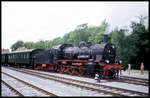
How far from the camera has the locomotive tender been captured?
13750 millimetres

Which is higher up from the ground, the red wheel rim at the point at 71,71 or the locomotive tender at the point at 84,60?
the locomotive tender at the point at 84,60

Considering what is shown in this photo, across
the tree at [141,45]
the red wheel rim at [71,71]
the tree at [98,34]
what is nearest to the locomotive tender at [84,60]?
the red wheel rim at [71,71]

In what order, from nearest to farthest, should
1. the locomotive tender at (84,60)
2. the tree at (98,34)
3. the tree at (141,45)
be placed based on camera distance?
the locomotive tender at (84,60), the tree at (141,45), the tree at (98,34)

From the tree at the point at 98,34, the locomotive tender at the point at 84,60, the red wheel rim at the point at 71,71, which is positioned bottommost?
the red wheel rim at the point at 71,71

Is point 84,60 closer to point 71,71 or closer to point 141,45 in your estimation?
point 71,71

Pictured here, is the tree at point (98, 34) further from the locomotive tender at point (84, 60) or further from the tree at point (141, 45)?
the locomotive tender at point (84, 60)

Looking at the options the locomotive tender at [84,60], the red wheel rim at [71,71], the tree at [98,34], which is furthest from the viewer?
the tree at [98,34]

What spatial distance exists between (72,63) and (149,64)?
17.7m

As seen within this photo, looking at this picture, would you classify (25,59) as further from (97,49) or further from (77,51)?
(97,49)

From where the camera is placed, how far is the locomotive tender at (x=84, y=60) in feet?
45.1

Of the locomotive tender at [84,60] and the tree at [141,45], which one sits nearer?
the locomotive tender at [84,60]

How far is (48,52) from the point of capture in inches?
836

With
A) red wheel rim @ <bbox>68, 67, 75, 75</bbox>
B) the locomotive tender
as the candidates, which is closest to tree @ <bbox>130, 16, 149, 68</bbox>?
the locomotive tender

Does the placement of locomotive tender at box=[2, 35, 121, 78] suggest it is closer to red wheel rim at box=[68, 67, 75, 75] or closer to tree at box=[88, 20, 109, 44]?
red wheel rim at box=[68, 67, 75, 75]
